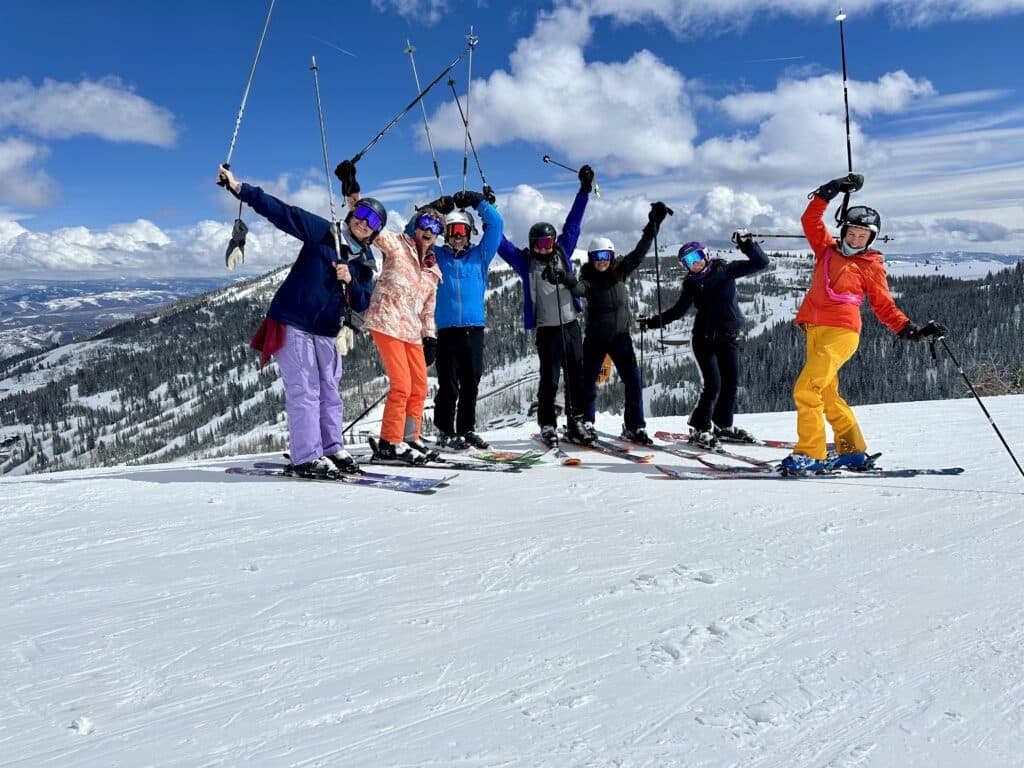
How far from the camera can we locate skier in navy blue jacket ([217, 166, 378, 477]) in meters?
5.18

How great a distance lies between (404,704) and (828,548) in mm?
2335

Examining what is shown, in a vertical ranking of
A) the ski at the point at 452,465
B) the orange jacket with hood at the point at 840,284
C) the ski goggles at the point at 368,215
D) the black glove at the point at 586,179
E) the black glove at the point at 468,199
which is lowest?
the ski at the point at 452,465

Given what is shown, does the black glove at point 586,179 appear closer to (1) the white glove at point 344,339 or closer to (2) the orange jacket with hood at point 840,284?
(2) the orange jacket with hood at point 840,284

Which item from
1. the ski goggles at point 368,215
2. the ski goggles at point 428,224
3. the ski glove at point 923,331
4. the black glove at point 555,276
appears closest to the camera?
the ski glove at point 923,331

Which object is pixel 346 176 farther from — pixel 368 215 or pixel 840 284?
pixel 840 284

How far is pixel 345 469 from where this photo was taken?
5.50 m

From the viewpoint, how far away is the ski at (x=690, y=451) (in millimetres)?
6344

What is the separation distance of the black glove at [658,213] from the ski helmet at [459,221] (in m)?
1.97

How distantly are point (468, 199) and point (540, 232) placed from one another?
84 cm

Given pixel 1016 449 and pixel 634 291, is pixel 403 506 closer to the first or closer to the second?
pixel 1016 449

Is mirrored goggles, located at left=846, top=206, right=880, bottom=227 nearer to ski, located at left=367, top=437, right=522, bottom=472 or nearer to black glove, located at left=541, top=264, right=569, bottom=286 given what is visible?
black glove, located at left=541, top=264, right=569, bottom=286

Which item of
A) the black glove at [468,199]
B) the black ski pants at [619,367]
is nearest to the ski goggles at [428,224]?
the black glove at [468,199]

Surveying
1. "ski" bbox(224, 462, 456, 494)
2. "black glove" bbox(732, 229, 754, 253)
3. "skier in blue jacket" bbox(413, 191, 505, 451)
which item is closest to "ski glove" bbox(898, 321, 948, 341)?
"black glove" bbox(732, 229, 754, 253)

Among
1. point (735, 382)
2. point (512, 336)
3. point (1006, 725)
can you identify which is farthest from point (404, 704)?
point (512, 336)
